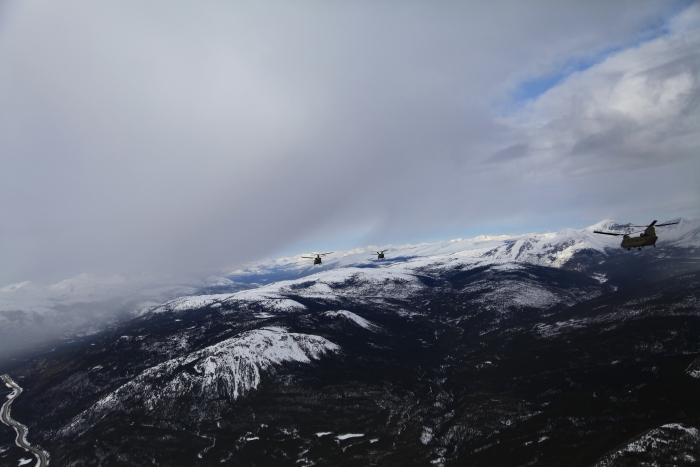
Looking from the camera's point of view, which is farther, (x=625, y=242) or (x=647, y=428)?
(x=647, y=428)

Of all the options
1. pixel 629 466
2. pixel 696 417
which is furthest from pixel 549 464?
pixel 696 417

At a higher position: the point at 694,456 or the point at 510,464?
the point at 694,456

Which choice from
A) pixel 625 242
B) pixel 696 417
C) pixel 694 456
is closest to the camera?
pixel 625 242

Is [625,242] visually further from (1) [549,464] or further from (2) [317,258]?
(1) [549,464]

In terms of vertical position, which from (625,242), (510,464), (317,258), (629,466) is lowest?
(510,464)

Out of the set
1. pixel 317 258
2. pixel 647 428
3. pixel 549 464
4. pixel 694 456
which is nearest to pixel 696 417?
pixel 647 428

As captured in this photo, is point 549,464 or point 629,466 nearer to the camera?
point 629,466

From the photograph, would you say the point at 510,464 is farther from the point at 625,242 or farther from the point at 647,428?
the point at 625,242

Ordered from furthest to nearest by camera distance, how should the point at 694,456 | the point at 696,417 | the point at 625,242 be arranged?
the point at 696,417 → the point at 694,456 → the point at 625,242
